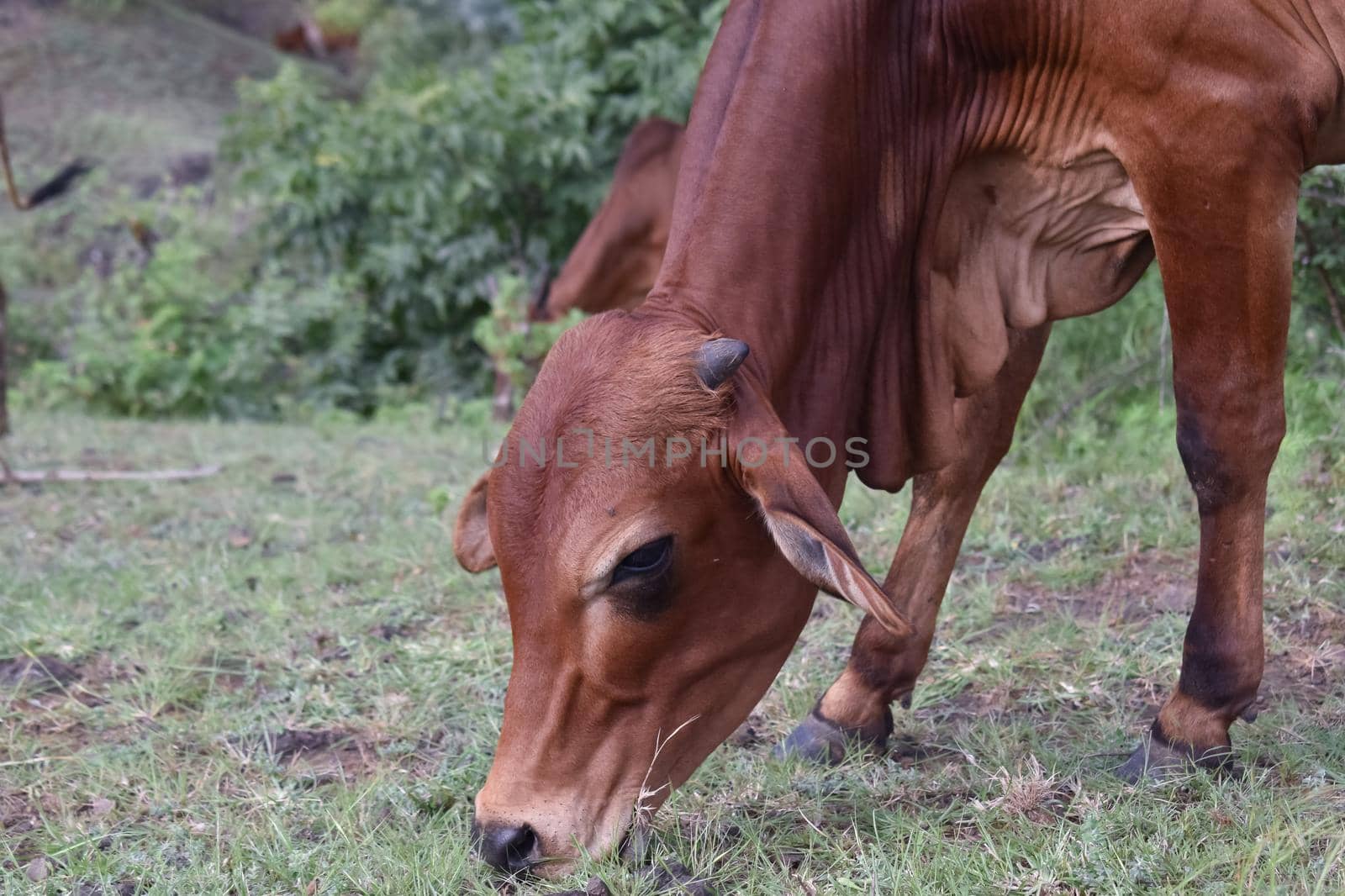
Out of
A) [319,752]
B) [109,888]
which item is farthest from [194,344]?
[109,888]

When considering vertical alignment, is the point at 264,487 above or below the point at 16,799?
below

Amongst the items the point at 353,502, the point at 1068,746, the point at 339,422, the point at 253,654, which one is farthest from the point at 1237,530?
the point at 339,422

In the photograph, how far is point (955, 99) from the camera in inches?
95.3

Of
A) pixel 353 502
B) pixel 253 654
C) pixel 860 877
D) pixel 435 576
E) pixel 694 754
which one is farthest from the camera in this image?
pixel 353 502

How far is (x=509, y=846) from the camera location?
2.02 metres

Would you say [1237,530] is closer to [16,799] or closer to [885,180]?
[885,180]

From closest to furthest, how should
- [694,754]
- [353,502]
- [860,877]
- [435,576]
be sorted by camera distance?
[860,877]
[694,754]
[435,576]
[353,502]

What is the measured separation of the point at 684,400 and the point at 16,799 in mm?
1530

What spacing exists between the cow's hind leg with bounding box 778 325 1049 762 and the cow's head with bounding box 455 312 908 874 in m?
0.63

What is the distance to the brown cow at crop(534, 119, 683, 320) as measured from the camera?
709 centimetres

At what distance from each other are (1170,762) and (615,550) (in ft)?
3.46

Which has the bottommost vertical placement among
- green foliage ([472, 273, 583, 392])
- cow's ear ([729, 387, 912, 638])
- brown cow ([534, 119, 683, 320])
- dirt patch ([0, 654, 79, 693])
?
green foliage ([472, 273, 583, 392])

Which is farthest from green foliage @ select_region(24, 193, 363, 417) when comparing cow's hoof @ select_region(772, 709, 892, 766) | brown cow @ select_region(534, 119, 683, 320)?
cow's hoof @ select_region(772, 709, 892, 766)

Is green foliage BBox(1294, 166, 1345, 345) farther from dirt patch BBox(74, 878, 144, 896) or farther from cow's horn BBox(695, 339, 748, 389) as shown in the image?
dirt patch BBox(74, 878, 144, 896)
